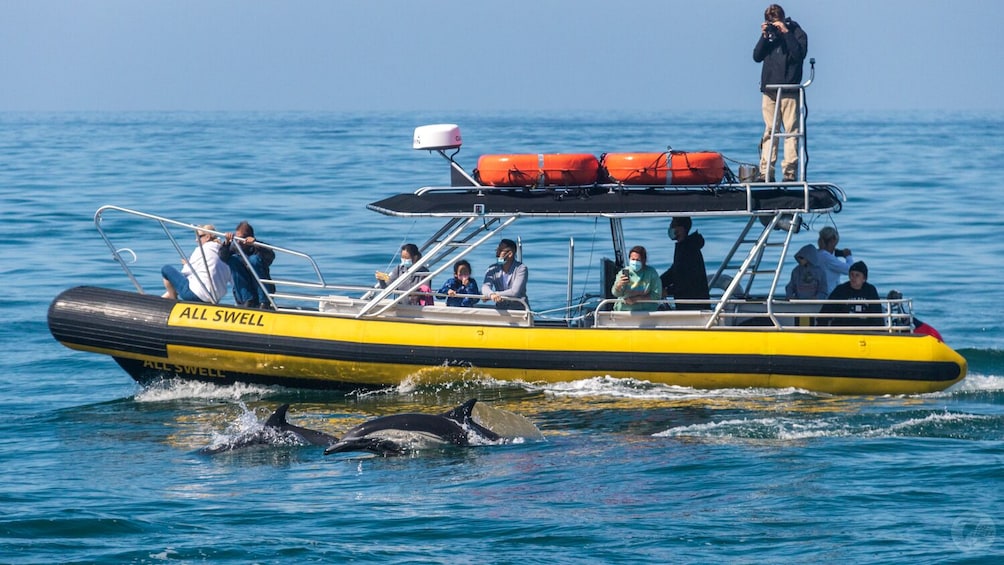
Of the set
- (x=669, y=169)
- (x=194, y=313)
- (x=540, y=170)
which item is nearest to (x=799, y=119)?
(x=669, y=169)

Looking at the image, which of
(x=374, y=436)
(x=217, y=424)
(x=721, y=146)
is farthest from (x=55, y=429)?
(x=721, y=146)

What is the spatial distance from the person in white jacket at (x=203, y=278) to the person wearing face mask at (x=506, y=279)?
3.03 meters

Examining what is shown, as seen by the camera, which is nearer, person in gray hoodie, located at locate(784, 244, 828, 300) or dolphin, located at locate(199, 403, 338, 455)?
dolphin, located at locate(199, 403, 338, 455)

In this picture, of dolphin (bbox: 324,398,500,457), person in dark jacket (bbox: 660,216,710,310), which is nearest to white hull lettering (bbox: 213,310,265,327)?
dolphin (bbox: 324,398,500,457)

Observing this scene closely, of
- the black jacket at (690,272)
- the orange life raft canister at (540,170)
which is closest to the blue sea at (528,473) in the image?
the black jacket at (690,272)

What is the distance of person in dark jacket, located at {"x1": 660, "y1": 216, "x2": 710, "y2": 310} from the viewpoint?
1483 centimetres

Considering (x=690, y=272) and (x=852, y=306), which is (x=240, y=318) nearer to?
(x=690, y=272)

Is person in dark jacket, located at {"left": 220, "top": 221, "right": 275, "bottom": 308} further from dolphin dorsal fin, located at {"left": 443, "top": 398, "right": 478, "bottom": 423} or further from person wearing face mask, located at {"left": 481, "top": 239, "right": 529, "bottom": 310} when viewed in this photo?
dolphin dorsal fin, located at {"left": 443, "top": 398, "right": 478, "bottom": 423}

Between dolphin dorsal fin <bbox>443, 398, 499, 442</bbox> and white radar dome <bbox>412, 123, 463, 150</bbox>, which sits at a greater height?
white radar dome <bbox>412, 123, 463, 150</bbox>

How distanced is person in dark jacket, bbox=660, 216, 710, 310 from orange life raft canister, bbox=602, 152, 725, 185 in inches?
30.1

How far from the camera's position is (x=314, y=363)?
568 inches

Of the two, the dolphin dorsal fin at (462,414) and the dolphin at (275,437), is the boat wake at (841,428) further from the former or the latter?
the dolphin at (275,437)

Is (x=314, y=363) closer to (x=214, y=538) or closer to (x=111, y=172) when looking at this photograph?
(x=214, y=538)

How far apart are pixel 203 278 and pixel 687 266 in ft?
18.0
